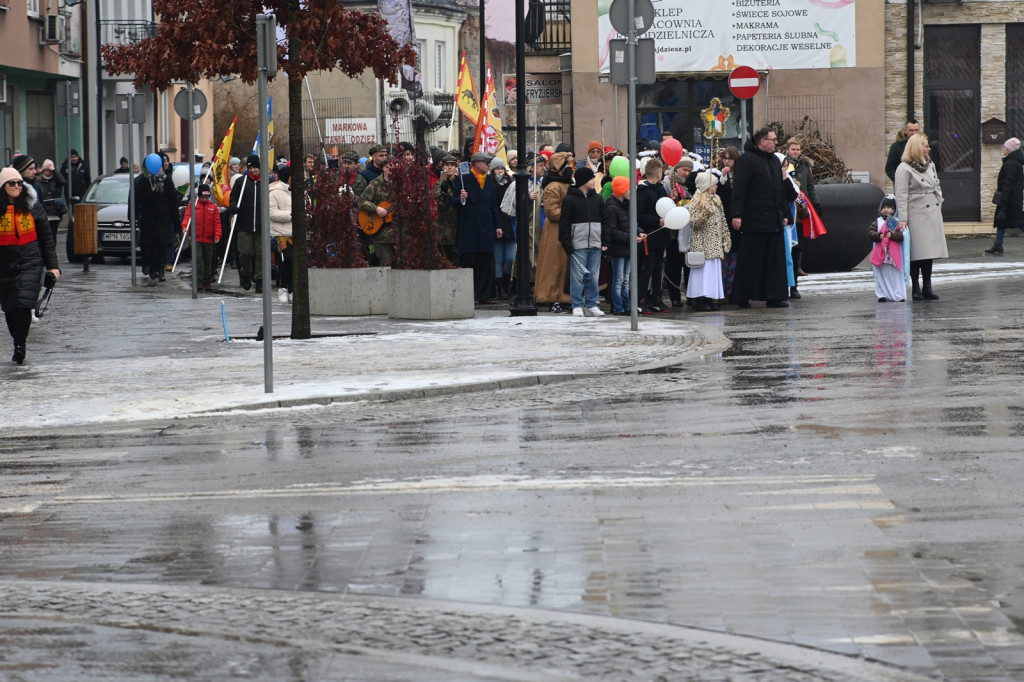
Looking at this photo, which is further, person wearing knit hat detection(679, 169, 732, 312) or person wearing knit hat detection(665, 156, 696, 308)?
person wearing knit hat detection(665, 156, 696, 308)

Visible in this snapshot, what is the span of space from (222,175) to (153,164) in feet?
7.96

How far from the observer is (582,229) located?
19.8 m

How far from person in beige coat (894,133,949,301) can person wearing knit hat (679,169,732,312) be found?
2.07m

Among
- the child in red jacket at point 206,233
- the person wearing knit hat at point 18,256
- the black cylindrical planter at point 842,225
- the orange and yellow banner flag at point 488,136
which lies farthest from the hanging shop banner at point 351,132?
the person wearing knit hat at point 18,256

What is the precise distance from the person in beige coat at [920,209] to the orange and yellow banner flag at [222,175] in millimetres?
Answer: 9728

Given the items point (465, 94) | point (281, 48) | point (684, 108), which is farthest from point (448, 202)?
point (684, 108)

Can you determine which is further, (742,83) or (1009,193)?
(1009,193)

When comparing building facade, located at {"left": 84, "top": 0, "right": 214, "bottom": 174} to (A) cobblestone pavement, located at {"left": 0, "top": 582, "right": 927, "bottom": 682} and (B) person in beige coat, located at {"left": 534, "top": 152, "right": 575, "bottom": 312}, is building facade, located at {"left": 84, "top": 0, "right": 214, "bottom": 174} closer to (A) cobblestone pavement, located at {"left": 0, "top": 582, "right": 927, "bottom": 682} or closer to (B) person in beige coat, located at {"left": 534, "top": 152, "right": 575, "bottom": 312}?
(B) person in beige coat, located at {"left": 534, "top": 152, "right": 575, "bottom": 312}

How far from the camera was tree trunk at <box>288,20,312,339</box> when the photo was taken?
1736 cm

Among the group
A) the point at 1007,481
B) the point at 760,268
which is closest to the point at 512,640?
the point at 1007,481

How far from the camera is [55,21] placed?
5059 centimetres

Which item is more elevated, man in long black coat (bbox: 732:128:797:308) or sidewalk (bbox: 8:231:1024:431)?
man in long black coat (bbox: 732:128:797:308)

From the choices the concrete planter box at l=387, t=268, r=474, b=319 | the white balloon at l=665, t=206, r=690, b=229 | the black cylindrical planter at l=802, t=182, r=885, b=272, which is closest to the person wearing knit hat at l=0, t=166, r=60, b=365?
the concrete planter box at l=387, t=268, r=474, b=319

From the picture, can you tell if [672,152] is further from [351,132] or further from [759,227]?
[351,132]
